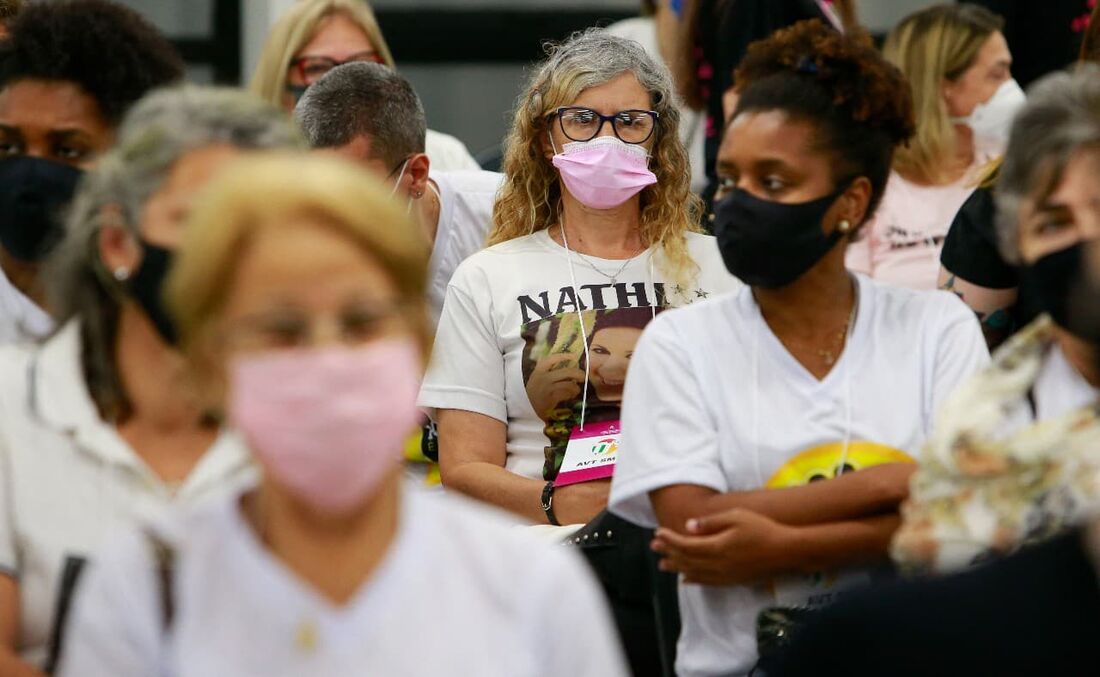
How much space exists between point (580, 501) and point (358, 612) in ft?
5.95

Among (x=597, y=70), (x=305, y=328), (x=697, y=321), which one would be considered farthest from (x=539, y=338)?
(x=305, y=328)

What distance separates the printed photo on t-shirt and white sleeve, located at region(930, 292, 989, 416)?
33.3 inches

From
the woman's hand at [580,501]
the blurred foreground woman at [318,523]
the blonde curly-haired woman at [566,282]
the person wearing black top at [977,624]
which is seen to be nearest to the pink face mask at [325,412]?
the blurred foreground woman at [318,523]

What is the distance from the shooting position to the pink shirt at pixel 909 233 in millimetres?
4809

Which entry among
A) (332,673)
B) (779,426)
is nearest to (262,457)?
(332,673)

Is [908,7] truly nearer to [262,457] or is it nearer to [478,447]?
[478,447]

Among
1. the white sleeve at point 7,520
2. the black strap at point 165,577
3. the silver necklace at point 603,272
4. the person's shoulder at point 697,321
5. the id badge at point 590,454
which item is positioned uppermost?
the black strap at point 165,577

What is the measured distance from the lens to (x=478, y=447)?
3674mm

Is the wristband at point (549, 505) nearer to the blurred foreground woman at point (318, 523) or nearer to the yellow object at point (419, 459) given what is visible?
the yellow object at point (419, 459)

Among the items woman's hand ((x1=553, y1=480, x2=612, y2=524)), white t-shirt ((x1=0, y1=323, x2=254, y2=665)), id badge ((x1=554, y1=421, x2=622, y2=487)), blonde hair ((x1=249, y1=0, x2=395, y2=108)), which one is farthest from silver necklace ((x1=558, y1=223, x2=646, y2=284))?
white t-shirt ((x1=0, y1=323, x2=254, y2=665))

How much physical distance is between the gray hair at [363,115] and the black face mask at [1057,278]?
210cm

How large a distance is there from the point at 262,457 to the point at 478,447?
1993 millimetres

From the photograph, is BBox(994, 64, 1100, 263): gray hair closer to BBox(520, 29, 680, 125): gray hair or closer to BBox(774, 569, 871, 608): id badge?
BBox(774, 569, 871, 608): id badge

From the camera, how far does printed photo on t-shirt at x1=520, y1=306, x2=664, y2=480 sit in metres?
3.64
